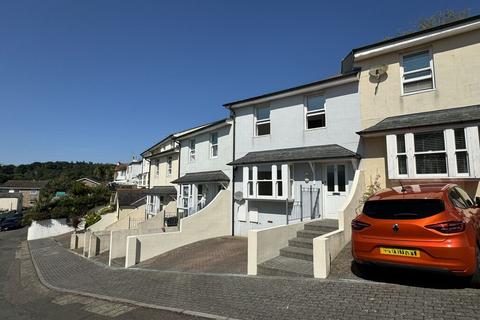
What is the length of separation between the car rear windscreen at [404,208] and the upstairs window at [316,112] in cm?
722

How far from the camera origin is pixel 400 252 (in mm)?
5191

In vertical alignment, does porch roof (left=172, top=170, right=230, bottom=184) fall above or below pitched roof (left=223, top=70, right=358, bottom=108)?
below

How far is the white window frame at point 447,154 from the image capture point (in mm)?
8047

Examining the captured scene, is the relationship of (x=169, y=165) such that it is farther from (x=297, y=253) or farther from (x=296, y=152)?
(x=297, y=253)

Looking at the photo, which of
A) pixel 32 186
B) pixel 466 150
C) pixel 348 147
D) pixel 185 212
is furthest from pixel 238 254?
pixel 32 186

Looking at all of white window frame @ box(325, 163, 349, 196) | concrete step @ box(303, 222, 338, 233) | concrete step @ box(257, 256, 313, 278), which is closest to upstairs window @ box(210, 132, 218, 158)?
white window frame @ box(325, 163, 349, 196)

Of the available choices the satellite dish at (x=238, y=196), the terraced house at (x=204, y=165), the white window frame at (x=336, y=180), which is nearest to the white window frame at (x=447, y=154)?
the white window frame at (x=336, y=180)

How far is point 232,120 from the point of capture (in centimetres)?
1616

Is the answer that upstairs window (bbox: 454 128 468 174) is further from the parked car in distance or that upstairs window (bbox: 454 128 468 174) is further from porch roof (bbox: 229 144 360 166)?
the parked car in distance

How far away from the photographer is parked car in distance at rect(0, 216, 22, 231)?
39638 millimetres

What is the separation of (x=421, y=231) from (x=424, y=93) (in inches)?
267

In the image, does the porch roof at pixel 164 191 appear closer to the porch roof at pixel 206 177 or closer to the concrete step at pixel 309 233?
the porch roof at pixel 206 177

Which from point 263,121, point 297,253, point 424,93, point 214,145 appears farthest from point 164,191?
point 424,93

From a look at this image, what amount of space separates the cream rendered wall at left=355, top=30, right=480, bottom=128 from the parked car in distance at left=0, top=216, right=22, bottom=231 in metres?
48.1
